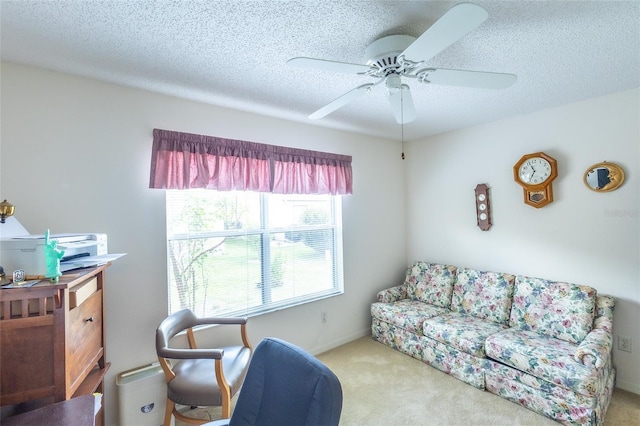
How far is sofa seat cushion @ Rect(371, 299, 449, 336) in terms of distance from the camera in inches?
116

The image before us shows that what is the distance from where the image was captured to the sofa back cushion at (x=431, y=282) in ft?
10.8

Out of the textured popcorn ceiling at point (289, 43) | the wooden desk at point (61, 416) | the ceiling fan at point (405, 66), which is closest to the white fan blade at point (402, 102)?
the ceiling fan at point (405, 66)

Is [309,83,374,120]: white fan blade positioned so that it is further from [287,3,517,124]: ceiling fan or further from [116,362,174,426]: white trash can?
[116,362,174,426]: white trash can

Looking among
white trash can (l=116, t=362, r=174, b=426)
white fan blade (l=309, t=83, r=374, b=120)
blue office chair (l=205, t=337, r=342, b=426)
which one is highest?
white fan blade (l=309, t=83, r=374, b=120)

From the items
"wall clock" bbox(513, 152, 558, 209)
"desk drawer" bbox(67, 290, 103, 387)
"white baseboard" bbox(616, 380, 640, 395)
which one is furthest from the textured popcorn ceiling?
"white baseboard" bbox(616, 380, 640, 395)

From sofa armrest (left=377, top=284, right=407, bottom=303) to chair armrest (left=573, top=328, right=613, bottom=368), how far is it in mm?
1687

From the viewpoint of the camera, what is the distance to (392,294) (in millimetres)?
3494

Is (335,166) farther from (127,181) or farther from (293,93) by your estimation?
(127,181)

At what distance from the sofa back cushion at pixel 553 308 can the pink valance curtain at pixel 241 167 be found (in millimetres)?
1976

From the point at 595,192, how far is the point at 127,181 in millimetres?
3781

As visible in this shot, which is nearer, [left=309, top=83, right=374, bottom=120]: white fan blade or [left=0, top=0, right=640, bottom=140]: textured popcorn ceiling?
[left=0, top=0, right=640, bottom=140]: textured popcorn ceiling

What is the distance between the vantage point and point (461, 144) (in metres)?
3.43

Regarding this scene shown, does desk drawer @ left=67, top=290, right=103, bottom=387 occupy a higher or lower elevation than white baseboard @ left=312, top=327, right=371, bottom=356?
higher

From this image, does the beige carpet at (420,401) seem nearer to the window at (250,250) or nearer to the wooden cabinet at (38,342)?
the window at (250,250)
